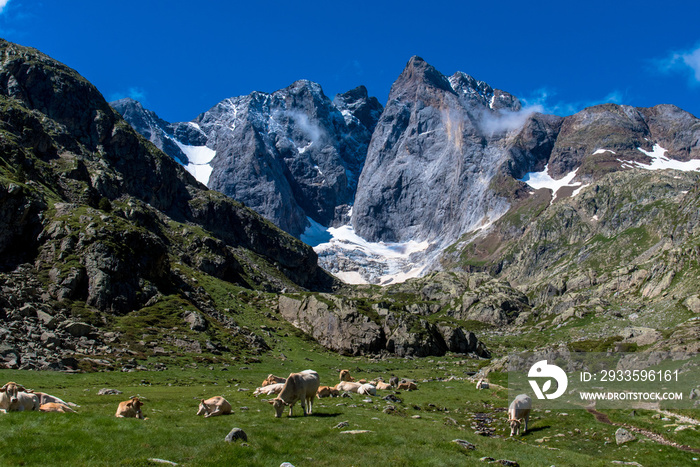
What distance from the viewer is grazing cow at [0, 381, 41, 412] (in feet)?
67.4

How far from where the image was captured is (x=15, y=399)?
68.6ft

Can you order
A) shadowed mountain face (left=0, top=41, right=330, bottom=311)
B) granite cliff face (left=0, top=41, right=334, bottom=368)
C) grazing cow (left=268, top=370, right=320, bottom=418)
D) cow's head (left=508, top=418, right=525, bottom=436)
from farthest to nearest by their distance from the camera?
shadowed mountain face (left=0, top=41, right=330, bottom=311) → granite cliff face (left=0, top=41, right=334, bottom=368) → cow's head (left=508, top=418, right=525, bottom=436) → grazing cow (left=268, top=370, right=320, bottom=418)

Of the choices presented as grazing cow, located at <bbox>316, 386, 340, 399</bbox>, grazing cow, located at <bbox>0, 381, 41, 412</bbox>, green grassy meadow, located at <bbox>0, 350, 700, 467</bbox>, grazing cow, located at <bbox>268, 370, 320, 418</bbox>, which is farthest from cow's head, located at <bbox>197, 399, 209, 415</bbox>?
grazing cow, located at <bbox>316, 386, 340, 399</bbox>

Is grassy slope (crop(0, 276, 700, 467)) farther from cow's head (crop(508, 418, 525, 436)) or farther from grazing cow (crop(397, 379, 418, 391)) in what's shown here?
grazing cow (crop(397, 379, 418, 391))

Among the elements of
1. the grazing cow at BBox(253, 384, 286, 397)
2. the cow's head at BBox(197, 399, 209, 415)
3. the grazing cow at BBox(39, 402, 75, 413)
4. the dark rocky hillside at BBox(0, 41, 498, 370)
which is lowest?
the grazing cow at BBox(253, 384, 286, 397)

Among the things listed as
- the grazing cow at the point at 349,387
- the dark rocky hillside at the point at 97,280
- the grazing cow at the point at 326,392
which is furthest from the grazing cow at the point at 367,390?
the dark rocky hillside at the point at 97,280

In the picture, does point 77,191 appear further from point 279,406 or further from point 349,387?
point 279,406

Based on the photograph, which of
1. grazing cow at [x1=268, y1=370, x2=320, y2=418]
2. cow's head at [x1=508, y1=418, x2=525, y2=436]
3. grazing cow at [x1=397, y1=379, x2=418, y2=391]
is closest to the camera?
grazing cow at [x1=268, y1=370, x2=320, y2=418]

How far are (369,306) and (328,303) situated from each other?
44.4ft

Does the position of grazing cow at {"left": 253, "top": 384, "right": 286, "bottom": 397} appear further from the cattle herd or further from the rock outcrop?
the rock outcrop

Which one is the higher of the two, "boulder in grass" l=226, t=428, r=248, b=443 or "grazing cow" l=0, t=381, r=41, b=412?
"grazing cow" l=0, t=381, r=41, b=412

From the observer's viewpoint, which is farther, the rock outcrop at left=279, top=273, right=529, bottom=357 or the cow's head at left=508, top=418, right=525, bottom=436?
the rock outcrop at left=279, top=273, right=529, bottom=357

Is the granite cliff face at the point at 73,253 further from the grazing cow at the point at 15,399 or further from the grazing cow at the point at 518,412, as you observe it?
the grazing cow at the point at 518,412

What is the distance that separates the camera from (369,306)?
113875mm
